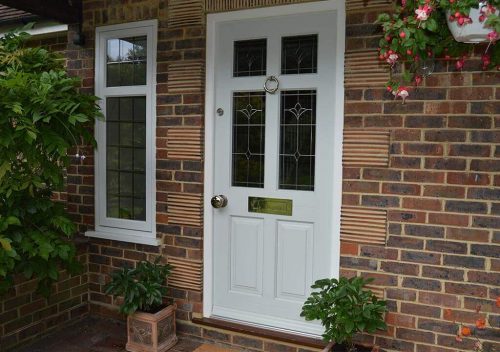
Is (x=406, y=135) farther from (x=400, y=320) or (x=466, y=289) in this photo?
(x=400, y=320)

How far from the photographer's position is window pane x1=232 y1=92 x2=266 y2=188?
137 inches

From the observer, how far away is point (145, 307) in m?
3.53

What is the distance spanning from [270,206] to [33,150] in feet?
5.21

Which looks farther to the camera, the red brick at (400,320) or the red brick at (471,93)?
the red brick at (400,320)

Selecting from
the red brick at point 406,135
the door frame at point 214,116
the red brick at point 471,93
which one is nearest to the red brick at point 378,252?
the door frame at point 214,116

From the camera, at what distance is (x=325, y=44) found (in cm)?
322

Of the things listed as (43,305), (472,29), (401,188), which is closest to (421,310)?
(401,188)

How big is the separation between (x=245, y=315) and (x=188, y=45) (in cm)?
204

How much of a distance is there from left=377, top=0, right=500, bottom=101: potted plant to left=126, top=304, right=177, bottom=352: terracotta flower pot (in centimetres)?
223

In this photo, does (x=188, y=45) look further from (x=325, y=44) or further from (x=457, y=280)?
(x=457, y=280)

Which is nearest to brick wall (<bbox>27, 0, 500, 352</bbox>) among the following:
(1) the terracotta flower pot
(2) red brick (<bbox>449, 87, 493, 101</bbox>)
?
(2) red brick (<bbox>449, 87, 493, 101</bbox>)

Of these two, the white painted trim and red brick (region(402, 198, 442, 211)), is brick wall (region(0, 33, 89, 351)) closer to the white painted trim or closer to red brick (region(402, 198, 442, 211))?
the white painted trim

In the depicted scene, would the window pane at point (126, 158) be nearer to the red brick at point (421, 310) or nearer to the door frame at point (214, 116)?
the door frame at point (214, 116)

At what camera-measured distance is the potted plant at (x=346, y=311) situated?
2746mm
